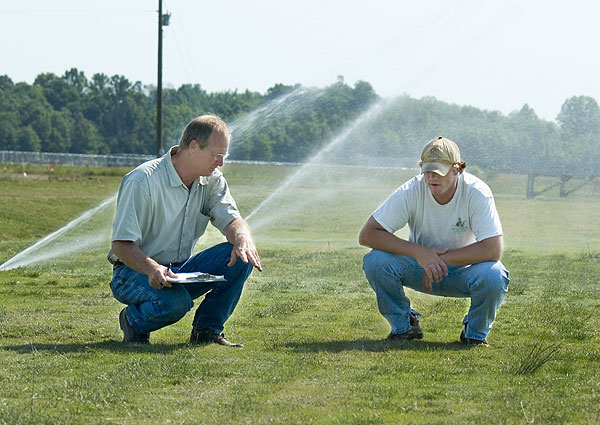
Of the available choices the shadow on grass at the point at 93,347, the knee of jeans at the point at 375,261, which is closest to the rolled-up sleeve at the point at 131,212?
the shadow on grass at the point at 93,347

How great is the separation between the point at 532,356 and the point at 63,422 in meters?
3.04

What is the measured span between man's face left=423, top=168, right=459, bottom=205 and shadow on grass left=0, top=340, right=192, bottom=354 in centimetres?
206

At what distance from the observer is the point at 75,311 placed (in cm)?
832

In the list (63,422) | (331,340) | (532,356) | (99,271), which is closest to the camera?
(63,422)

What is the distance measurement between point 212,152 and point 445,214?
1.73 metres

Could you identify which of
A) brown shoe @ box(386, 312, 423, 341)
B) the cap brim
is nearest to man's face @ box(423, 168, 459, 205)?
the cap brim

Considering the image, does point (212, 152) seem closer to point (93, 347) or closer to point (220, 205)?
point (220, 205)

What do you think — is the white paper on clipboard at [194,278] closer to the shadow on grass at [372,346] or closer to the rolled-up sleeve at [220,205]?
the rolled-up sleeve at [220,205]

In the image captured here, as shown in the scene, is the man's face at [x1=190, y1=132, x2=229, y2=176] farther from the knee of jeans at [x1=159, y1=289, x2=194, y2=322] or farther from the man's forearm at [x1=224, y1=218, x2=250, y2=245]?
the knee of jeans at [x1=159, y1=289, x2=194, y2=322]

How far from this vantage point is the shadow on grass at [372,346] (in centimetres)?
646

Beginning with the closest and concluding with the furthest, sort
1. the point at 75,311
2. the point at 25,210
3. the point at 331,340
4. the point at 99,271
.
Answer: the point at 331,340 → the point at 75,311 → the point at 99,271 → the point at 25,210

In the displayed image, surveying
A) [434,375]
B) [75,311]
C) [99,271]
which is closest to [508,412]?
[434,375]

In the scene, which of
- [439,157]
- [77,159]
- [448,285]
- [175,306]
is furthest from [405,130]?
[77,159]

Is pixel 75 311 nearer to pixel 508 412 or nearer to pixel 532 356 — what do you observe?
pixel 532 356
